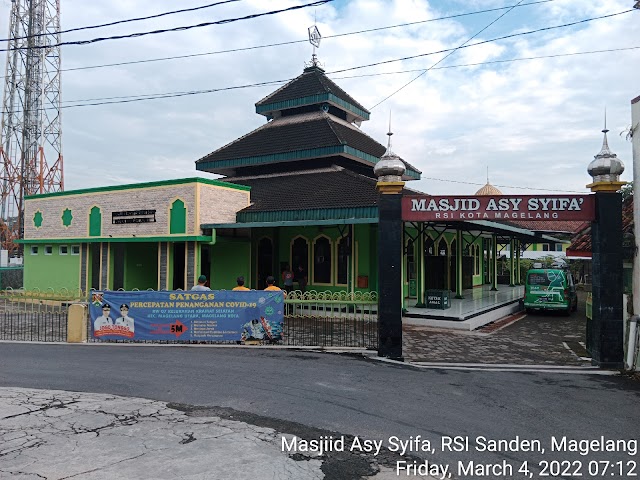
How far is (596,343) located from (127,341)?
11349mm

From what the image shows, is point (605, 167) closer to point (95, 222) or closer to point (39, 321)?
point (39, 321)

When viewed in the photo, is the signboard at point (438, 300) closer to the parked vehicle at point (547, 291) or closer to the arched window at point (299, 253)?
the parked vehicle at point (547, 291)

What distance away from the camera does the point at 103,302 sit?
1249cm

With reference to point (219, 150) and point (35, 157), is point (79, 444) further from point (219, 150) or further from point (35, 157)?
point (35, 157)

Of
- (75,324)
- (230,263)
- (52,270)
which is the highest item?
(230,263)

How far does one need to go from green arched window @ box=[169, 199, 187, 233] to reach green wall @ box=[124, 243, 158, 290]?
4.26 meters

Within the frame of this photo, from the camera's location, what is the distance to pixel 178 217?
63.9 ft

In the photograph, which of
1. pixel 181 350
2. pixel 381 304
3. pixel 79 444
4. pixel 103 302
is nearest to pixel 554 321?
pixel 381 304

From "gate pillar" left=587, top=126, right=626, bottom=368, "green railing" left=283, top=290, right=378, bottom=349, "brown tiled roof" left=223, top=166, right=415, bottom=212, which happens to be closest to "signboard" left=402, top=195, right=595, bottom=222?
"gate pillar" left=587, top=126, right=626, bottom=368

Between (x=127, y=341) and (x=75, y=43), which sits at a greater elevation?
(x=75, y=43)

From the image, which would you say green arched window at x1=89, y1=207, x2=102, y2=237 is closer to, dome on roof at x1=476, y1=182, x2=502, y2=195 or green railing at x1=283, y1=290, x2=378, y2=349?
green railing at x1=283, y1=290, x2=378, y2=349

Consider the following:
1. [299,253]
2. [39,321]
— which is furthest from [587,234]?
[39,321]

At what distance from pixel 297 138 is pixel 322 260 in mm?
7112

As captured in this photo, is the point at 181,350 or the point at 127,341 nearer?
the point at 181,350
